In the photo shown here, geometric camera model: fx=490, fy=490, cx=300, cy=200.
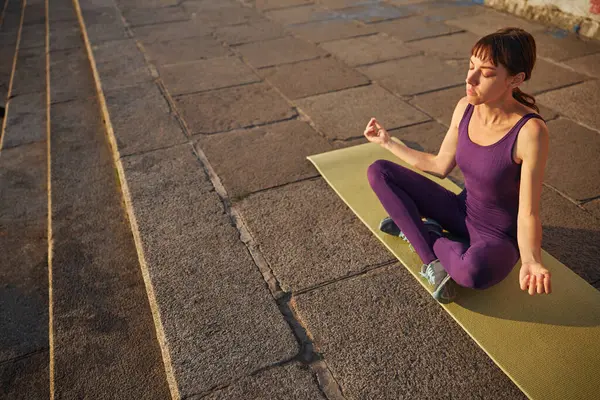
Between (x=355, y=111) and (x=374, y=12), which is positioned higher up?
(x=355, y=111)

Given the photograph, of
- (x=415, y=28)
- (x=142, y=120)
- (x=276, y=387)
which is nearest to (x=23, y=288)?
(x=142, y=120)

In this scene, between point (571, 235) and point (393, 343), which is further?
point (571, 235)

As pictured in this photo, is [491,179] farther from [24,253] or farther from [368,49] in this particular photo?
[368,49]

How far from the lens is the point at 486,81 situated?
1.88 metres

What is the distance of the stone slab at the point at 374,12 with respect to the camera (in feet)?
21.9

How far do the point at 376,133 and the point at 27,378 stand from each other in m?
2.08

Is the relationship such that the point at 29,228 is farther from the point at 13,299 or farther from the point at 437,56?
the point at 437,56

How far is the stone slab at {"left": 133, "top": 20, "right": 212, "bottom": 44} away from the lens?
6172mm

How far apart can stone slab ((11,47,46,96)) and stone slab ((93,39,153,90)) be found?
0.77m

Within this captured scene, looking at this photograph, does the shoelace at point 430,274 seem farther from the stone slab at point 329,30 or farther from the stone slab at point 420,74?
the stone slab at point 329,30

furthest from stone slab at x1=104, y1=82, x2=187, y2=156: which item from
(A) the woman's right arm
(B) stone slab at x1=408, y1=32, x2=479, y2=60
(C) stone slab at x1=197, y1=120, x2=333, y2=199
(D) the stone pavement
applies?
(B) stone slab at x1=408, y1=32, x2=479, y2=60

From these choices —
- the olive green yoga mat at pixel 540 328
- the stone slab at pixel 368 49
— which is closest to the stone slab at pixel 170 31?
the stone slab at pixel 368 49

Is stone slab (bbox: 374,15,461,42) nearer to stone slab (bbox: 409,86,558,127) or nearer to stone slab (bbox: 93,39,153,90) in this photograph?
stone slab (bbox: 409,86,558,127)

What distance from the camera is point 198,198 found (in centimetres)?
296
